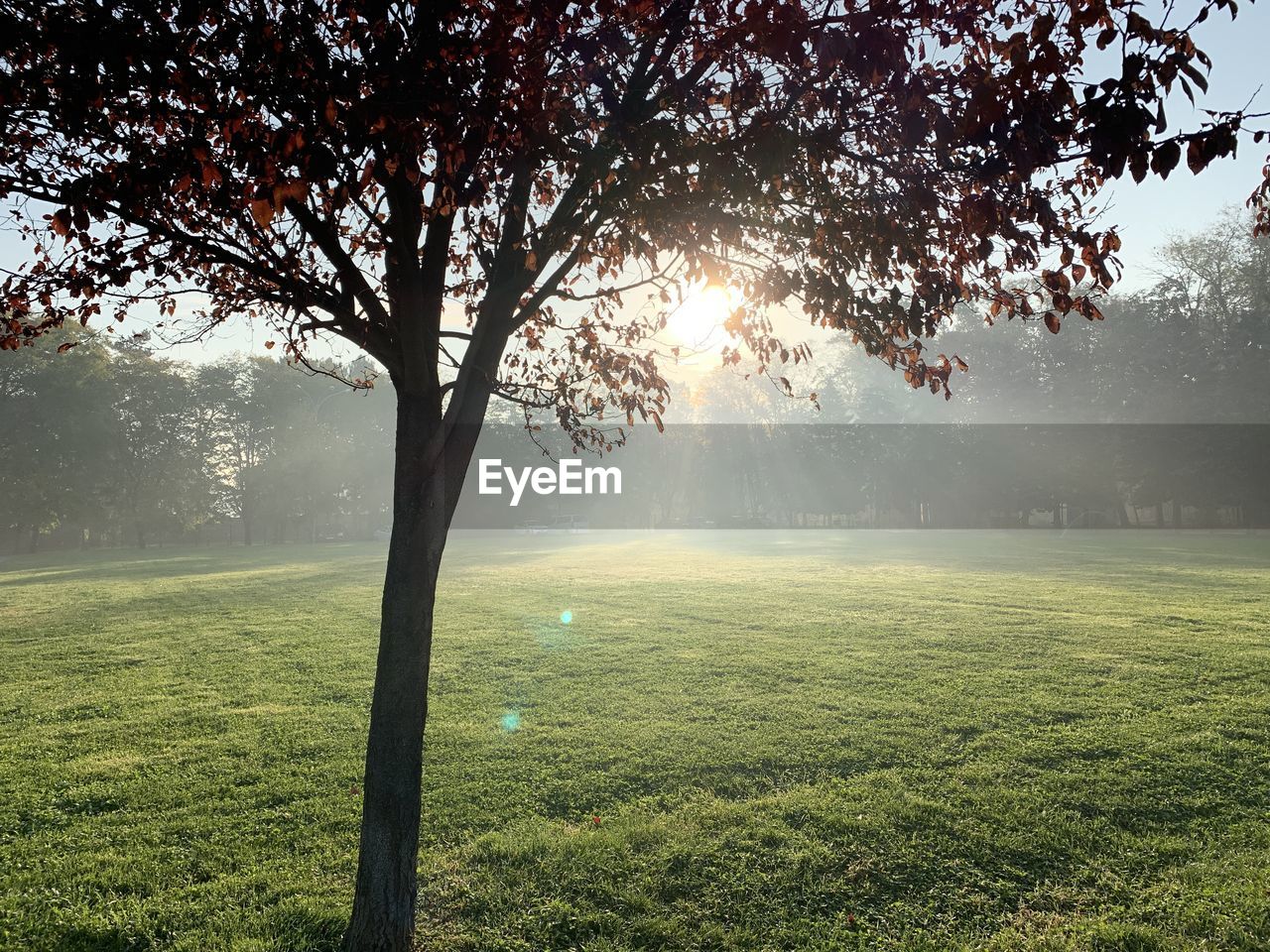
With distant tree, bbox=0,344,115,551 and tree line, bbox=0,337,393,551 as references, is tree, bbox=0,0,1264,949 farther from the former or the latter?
distant tree, bbox=0,344,115,551

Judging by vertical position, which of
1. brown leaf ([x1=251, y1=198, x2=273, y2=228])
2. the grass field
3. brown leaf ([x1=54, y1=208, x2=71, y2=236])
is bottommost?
the grass field

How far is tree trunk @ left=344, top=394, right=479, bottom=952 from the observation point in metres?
4.07

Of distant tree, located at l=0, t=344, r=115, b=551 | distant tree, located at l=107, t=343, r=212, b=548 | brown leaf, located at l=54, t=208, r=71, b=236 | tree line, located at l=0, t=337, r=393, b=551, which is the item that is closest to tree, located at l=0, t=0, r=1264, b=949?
brown leaf, located at l=54, t=208, r=71, b=236

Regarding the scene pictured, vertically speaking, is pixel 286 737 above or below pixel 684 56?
below

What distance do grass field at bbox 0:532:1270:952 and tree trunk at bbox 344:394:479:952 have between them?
34 cm

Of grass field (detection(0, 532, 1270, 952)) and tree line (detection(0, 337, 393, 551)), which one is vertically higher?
tree line (detection(0, 337, 393, 551))

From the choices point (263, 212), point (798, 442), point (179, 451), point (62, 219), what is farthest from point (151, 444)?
point (263, 212)

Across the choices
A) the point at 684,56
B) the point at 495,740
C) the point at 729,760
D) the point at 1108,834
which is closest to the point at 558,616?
the point at 495,740

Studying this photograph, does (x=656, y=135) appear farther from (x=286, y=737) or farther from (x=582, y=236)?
(x=286, y=737)

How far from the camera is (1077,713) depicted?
7980 mm

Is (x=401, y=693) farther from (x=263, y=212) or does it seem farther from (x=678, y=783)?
(x=678, y=783)

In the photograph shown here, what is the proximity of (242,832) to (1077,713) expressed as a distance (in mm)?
7419

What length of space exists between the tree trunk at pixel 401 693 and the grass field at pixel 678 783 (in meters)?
0.34

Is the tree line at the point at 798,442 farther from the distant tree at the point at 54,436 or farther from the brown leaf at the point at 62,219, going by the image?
the brown leaf at the point at 62,219
